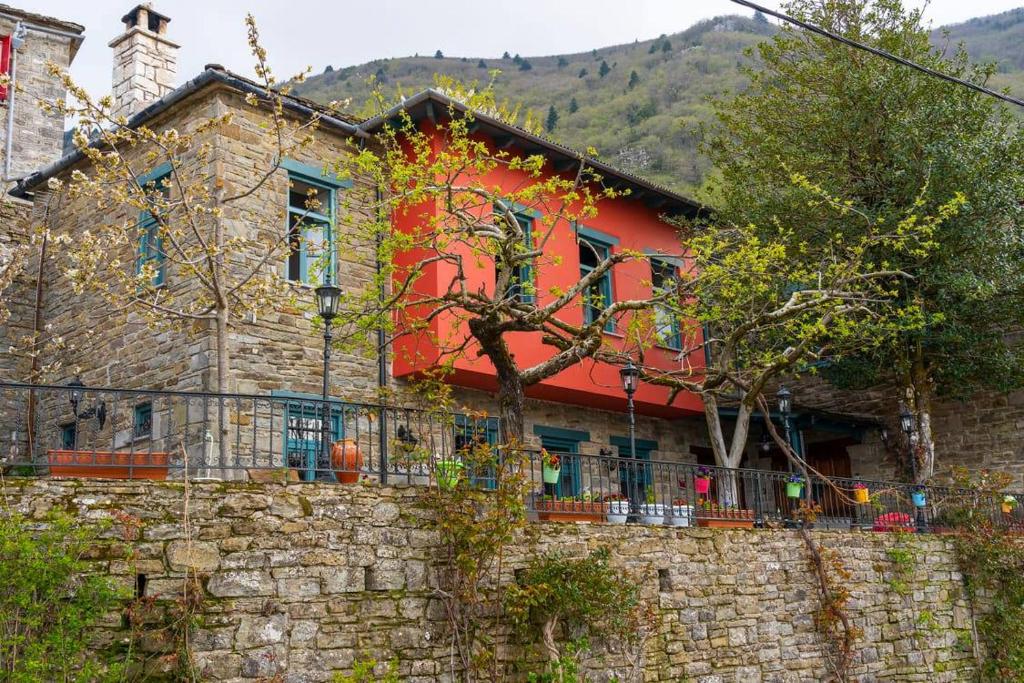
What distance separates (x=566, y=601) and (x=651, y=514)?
231 centimetres

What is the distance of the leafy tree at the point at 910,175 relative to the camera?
15938 millimetres

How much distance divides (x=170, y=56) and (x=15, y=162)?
6.44 meters

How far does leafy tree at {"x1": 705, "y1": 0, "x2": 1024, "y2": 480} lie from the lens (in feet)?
52.3

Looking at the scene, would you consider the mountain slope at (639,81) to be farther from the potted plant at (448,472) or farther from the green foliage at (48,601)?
the green foliage at (48,601)

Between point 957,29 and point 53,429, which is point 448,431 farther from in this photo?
point 957,29

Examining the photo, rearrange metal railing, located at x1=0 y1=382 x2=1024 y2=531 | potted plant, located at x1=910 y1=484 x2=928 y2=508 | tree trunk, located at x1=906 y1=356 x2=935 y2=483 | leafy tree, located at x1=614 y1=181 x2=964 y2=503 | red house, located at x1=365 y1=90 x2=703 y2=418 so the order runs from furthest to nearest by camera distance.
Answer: tree trunk, located at x1=906 y1=356 x2=935 y2=483, potted plant, located at x1=910 y1=484 x2=928 y2=508, red house, located at x1=365 y1=90 x2=703 y2=418, leafy tree, located at x1=614 y1=181 x2=964 y2=503, metal railing, located at x1=0 y1=382 x2=1024 y2=531

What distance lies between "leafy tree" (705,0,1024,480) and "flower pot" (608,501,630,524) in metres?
7.05

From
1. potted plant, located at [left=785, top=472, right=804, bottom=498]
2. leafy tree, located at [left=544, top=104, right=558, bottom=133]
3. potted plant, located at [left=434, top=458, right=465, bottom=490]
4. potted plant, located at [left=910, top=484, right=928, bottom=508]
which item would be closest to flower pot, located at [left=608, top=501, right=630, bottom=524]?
potted plant, located at [left=434, top=458, right=465, bottom=490]

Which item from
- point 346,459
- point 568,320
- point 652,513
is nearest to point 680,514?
point 652,513

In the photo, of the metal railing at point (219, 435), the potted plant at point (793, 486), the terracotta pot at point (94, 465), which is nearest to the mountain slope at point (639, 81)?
the potted plant at point (793, 486)

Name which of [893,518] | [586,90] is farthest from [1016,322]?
[586,90]

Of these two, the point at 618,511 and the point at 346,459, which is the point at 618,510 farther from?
the point at 346,459

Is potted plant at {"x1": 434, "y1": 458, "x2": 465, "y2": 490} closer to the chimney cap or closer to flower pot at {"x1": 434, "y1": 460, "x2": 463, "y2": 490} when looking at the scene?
flower pot at {"x1": 434, "y1": 460, "x2": 463, "y2": 490}

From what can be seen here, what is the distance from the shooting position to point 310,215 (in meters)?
13.7
